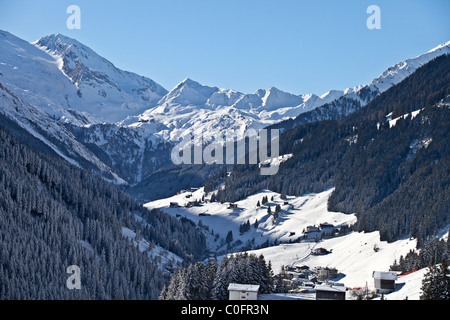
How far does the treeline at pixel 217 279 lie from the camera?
8319 cm

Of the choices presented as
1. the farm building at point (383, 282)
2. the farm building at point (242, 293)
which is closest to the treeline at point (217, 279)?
the farm building at point (242, 293)

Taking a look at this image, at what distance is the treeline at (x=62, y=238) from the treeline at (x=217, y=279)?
4014 cm

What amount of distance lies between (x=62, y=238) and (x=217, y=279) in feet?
211

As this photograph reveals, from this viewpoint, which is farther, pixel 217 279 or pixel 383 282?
pixel 383 282

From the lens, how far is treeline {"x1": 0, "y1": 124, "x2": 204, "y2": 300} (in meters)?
119

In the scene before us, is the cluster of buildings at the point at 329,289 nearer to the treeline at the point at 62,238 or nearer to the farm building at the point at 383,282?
the farm building at the point at 383,282

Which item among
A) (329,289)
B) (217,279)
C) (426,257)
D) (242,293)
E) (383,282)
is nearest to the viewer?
(242,293)

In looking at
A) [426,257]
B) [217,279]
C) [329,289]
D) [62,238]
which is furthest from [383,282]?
[62,238]

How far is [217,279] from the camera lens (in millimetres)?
85750

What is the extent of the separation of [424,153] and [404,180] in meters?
12.3

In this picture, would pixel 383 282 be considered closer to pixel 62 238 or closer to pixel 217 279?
pixel 217 279

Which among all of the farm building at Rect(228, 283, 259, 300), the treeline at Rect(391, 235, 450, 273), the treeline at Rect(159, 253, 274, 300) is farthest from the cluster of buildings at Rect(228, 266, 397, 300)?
the treeline at Rect(391, 235, 450, 273)
